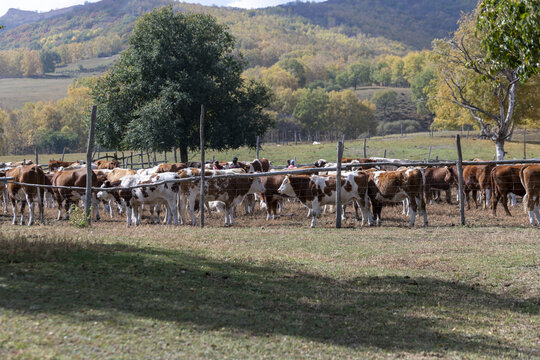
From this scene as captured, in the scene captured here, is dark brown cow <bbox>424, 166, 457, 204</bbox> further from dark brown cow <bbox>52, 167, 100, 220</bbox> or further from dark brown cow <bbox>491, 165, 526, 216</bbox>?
dark brown cow <bbox>52, 167, 100, 220</bbox>

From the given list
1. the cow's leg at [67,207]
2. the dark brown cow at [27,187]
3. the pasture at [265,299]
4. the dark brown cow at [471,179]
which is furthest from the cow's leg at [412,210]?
the cow's leg at [67,207]

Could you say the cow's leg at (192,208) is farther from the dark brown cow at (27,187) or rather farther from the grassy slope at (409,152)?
the grassy slope at (409,152)

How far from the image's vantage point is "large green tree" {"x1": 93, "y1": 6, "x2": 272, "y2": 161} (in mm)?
36031

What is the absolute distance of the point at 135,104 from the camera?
127 feet

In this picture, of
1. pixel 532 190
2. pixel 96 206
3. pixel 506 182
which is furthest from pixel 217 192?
pixel 532 190

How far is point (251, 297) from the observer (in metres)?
8.48

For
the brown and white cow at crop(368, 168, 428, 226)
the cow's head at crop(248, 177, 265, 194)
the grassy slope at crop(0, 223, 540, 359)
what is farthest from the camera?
the cow's head at crop(248, 177, 265, 194)

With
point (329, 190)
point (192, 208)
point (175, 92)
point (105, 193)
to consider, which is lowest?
point (192, 208)

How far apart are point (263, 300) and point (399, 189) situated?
10224mm

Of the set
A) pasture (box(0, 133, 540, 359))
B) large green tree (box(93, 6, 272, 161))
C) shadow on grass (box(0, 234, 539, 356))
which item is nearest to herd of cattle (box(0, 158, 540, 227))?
pasture (box(0, 133, 540, 359))

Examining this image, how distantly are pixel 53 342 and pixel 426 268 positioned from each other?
274 inches

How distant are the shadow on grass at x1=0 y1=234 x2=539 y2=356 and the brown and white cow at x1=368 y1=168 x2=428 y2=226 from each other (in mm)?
7737

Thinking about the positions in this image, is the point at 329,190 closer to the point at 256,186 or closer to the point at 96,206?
the point at 256,186

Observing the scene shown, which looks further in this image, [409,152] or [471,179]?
[409,152]
